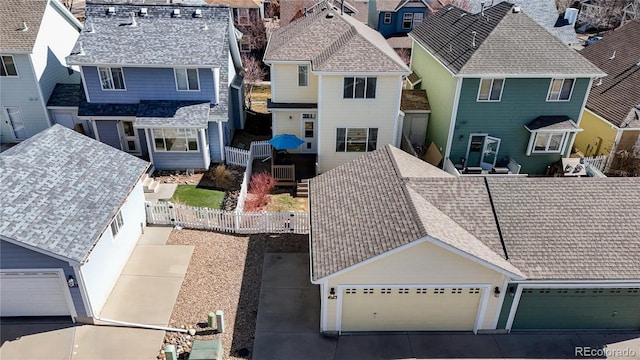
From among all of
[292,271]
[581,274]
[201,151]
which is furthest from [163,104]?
[581,274]

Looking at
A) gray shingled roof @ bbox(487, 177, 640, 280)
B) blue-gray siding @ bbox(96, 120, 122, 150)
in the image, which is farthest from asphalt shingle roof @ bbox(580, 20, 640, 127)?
blue-gray siding @ bbox(96, 120, 122, 150)

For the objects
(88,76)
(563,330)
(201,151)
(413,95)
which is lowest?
(563,330)

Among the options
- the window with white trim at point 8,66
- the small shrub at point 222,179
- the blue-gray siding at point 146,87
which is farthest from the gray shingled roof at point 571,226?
the window with white trim at point 8,66

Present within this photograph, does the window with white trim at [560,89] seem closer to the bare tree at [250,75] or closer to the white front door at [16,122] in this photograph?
the bare tree at [250,75]

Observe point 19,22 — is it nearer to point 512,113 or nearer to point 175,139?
point 175,139

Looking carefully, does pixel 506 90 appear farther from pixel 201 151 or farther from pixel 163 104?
pixel 163 104

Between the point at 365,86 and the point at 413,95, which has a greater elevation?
the point at 365,86

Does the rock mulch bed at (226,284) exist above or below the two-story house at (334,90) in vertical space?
below
